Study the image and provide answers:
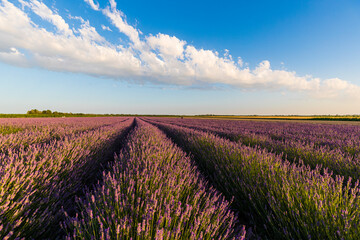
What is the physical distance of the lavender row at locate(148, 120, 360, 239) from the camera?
1.32m

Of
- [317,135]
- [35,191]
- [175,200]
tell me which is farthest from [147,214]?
[317,135]

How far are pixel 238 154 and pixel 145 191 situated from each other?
2.09m

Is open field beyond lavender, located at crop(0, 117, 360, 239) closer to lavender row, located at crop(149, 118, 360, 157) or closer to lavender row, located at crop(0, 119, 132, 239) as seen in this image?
lavender row, located at crop(0, 119, 132, 239)

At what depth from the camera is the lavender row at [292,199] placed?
132 centimetres

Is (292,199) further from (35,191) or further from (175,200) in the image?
(35,191)

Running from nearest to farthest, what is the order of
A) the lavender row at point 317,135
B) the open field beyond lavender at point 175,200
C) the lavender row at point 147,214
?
the lavender row at point 147,214
the open field beyond lavender at point 175,200
the lavender row at point 317,135

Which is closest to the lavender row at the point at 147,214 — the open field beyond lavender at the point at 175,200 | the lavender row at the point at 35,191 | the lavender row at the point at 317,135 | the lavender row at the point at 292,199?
the open field beyond lavender at the point at 175,200

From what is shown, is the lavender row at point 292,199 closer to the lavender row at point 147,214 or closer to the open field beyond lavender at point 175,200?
the open field beyond lavender at point 175,200

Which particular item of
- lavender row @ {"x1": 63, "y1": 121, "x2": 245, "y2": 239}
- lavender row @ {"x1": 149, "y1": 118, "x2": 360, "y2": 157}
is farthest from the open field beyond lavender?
lavender row @ {"x1": 149, "y1": 118, "x2": 360, "y2": 157}

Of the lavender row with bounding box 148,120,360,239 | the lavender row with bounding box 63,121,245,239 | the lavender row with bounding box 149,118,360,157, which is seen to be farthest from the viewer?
the lavender row with bounding box 149,118,360,157

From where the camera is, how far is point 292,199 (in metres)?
1.66

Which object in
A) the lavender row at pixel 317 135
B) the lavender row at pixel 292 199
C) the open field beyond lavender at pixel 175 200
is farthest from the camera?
the lavender row at pixel 317 135

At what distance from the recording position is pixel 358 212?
131cm

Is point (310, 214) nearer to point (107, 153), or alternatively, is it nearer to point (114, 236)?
point (114, 236)
